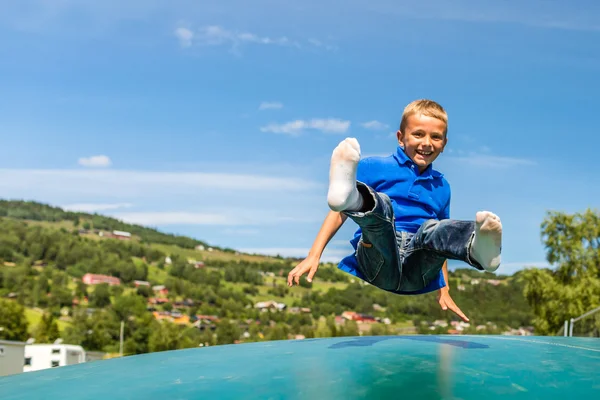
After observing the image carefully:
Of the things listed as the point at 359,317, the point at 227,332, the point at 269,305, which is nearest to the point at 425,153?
the point at 227,332

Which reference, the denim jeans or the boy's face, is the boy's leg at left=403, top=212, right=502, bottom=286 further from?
the boy's face

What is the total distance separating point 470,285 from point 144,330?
58.3 meters

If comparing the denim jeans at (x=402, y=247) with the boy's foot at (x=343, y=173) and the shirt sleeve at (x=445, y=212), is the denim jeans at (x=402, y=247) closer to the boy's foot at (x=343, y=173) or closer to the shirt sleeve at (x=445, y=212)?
the boy's foot at (x=343, y=173)

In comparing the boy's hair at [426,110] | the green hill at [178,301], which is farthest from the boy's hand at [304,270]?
the green hill at [178,301]

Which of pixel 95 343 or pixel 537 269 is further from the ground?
pixel 537 269

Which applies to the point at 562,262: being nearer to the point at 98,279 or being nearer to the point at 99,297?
the point at 99,297

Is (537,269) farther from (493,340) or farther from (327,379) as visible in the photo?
(327,379)

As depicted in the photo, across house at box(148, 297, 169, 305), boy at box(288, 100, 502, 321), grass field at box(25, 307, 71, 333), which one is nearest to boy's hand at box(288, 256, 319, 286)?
boy at box(288, 100, 502, 321)

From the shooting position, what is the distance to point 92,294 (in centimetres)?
15112

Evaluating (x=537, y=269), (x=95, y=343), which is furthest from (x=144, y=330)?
(x=537, y=269)

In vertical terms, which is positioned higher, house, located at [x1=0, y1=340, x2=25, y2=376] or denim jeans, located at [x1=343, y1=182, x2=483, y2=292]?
denim jeans, located at [x1=343, y1=182, x2=483, y2=292]

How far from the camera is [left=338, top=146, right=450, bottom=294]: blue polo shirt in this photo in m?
5.52

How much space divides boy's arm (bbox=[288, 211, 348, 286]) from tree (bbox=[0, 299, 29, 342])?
3978 inches

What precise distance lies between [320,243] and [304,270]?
436 mm
